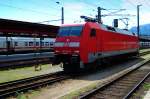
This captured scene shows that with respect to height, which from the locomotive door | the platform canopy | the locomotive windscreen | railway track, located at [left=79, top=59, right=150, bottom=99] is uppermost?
the platform canopy

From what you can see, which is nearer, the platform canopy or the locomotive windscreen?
the locomotive windscreen

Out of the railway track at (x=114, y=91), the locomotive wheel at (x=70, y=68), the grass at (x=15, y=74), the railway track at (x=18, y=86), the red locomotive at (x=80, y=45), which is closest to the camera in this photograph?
the railway track at (x=114, y=91)

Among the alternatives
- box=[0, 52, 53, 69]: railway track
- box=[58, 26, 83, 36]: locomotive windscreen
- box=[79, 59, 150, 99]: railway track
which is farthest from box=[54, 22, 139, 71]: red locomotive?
box=[79, 59, 150, 99]: railway track

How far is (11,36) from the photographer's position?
34188 mm

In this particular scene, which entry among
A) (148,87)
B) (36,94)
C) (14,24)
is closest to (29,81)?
(36,94)

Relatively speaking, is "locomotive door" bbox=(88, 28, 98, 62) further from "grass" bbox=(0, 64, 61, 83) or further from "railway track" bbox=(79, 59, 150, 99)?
"grass" bbox=(0, 64, 61, 83)

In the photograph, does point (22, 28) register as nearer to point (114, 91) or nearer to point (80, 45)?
point (80, 45)

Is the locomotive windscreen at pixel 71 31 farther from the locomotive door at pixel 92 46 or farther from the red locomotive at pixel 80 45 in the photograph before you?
the locomotive door at pixel 92 46

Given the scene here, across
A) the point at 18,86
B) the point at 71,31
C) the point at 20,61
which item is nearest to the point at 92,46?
the point at 71,31

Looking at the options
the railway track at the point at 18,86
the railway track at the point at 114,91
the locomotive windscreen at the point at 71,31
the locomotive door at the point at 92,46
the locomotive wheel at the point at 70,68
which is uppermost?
the locomotive windscreen at the point at 71,31

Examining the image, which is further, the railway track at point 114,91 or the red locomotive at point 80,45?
the red locomotive at point 80,45

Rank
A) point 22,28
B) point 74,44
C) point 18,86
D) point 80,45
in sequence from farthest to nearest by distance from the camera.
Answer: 1. point 22,28
2. point 74,44
3. point 80,45
4. point 18,86

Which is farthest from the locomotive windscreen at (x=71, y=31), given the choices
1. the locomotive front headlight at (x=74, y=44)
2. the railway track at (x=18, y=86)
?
the railway track at (x=18, y=86)

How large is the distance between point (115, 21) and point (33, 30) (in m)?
18.1
